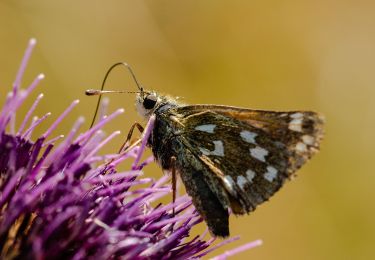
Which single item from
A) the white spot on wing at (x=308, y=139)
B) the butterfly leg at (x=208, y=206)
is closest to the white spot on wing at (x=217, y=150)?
the butterfly leg at (x=208, y=206)

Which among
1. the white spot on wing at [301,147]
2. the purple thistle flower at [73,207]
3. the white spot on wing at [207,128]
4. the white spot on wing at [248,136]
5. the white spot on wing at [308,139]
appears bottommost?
the purple thistle flower at [73,207]

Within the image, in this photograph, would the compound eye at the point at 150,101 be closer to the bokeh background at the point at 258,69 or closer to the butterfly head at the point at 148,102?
the butterfly head at the point at 148,102

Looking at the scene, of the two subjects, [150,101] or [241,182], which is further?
[150,101]

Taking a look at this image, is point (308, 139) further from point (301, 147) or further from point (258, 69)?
point (258, 69)

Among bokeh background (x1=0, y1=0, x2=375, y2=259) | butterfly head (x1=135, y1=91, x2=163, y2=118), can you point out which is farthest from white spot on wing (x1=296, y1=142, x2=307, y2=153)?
bokeh background (x1=0, y1=0, x2=375, y2=259)

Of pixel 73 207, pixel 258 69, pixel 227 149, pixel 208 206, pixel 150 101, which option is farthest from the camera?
pixel 258 69

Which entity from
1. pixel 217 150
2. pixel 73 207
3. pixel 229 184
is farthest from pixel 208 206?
pixel 73 207

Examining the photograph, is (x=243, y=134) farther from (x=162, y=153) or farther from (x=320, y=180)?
(x=320, y=180)
